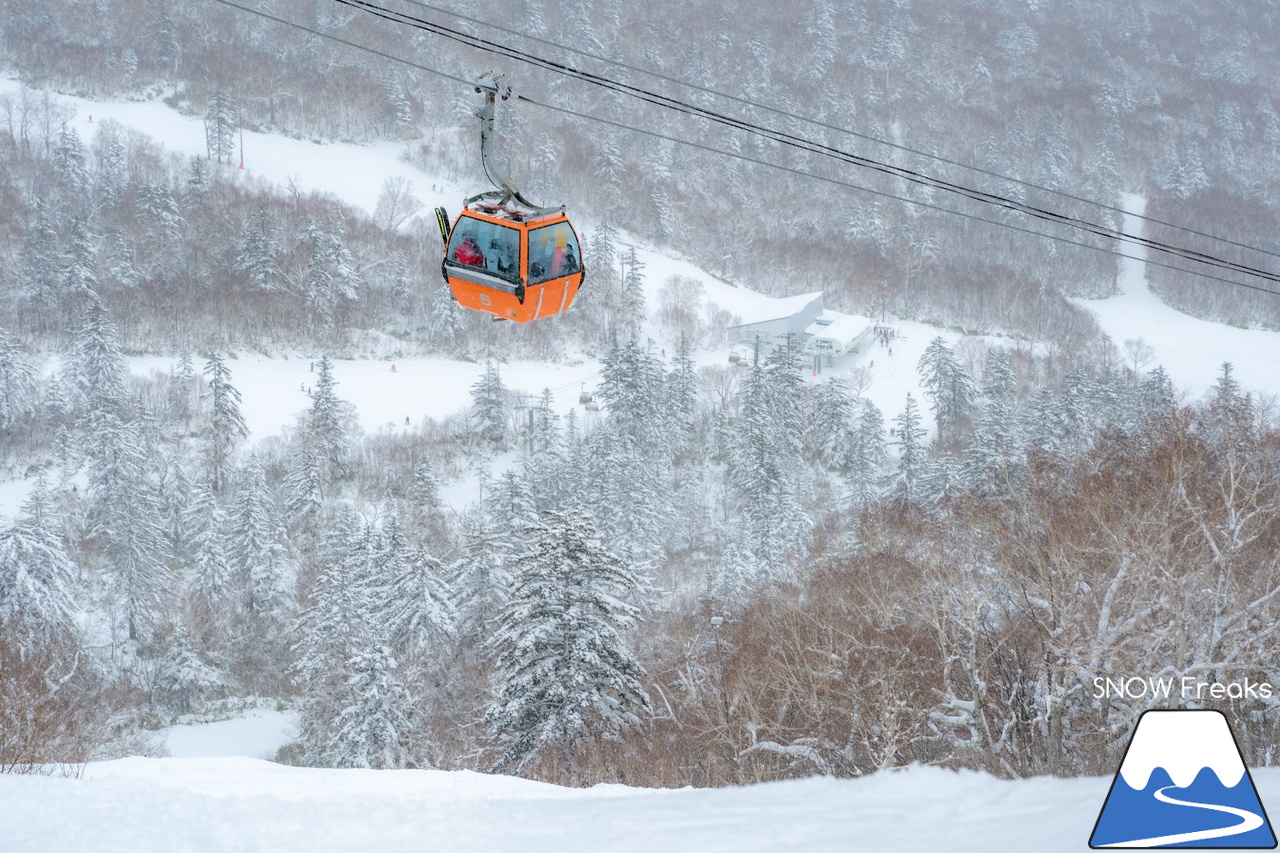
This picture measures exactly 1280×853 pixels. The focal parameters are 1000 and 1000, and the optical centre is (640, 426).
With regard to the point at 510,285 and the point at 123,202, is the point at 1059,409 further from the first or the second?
the point at 123,202

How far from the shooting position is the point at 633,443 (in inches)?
2365

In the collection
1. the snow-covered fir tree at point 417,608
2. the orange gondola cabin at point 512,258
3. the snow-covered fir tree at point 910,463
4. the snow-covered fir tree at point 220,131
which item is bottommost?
the snow-covered fir tree at point 417,608

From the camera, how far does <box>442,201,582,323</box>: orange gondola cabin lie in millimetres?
13148

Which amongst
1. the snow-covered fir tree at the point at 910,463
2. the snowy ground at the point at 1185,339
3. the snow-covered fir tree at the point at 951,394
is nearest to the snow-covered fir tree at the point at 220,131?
the snow-covered fir tree at the point at 951,394

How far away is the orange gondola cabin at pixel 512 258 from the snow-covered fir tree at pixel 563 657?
13856 millimetres

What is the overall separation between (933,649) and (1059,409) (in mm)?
41190

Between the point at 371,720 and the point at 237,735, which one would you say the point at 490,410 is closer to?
the point at 237,735

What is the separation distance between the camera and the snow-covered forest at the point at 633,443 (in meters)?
20.6

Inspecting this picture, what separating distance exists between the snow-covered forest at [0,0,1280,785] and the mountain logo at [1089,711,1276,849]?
8.91 meters

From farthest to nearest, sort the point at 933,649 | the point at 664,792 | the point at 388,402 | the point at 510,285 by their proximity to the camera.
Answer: the point at 388,402 → the point at 933,649 → the point at 510,285 → the point at 664,792

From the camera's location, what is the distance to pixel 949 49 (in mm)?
143500

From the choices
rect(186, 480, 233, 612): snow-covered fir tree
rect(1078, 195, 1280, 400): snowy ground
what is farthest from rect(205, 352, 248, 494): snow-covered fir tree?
rect(1078, 195, 1280, 400): snowy ground

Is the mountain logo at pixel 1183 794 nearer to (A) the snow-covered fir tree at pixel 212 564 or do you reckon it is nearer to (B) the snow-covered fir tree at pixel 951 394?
(A) the snow-covered fir tree at pixel 212 564

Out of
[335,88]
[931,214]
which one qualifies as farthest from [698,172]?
[335,88]
